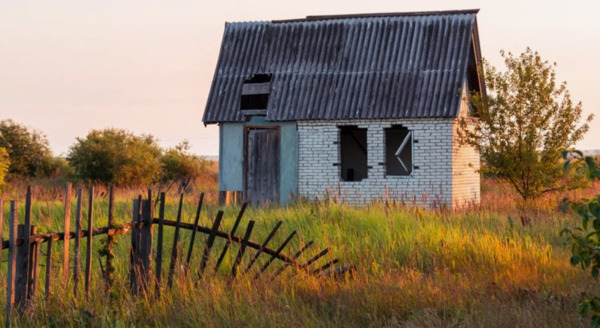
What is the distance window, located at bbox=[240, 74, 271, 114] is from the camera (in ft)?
73.0

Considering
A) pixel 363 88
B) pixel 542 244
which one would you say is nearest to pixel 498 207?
pixel 363 88

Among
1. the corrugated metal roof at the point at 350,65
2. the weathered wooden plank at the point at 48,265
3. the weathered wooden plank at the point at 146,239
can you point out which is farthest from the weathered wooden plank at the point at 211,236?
the corrugated metal roof at the point at 350,65

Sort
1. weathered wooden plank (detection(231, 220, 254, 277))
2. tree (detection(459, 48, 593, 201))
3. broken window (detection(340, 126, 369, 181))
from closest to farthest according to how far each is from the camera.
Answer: weathered wooden plank (detection(231, 220, 254, 277)) < tree (detection(459, 48, 593, 201)) < broken window (detection(340, 126, 369, 181))

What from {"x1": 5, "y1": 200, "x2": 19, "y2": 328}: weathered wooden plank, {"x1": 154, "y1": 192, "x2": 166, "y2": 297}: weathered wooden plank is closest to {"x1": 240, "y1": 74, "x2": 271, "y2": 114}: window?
{"x1": 154, "y1": 192, "x2": 166, "y2": 297}: weathered wooden plank

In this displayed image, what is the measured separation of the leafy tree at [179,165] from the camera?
36.6 meters

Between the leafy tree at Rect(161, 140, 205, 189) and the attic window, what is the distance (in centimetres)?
1362

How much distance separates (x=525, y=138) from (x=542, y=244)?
8.00 metres

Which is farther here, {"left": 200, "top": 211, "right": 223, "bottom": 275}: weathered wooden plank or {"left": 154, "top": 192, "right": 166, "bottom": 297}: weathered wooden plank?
{"left": 200, "top": 211, "right": 223, "bottom": 275}: weathered wooden plank

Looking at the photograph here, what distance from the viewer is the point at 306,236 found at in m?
12.3

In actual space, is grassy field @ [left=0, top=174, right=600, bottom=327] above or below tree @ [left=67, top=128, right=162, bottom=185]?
below

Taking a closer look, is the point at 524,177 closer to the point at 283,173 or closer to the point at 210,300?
the point at 283,173

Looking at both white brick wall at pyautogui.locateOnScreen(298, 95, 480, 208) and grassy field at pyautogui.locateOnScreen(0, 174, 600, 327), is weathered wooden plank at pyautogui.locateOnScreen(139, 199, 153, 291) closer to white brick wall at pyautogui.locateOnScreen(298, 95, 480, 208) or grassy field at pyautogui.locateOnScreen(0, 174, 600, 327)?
grassy field at pyautogui.locateOnScreen(0, 174, 600, 327)

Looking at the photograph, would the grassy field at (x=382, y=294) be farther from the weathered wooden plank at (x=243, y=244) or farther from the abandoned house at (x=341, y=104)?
the abandoned house at (x=341, y=104)

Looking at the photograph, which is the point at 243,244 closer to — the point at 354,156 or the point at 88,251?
the point at 88,251
